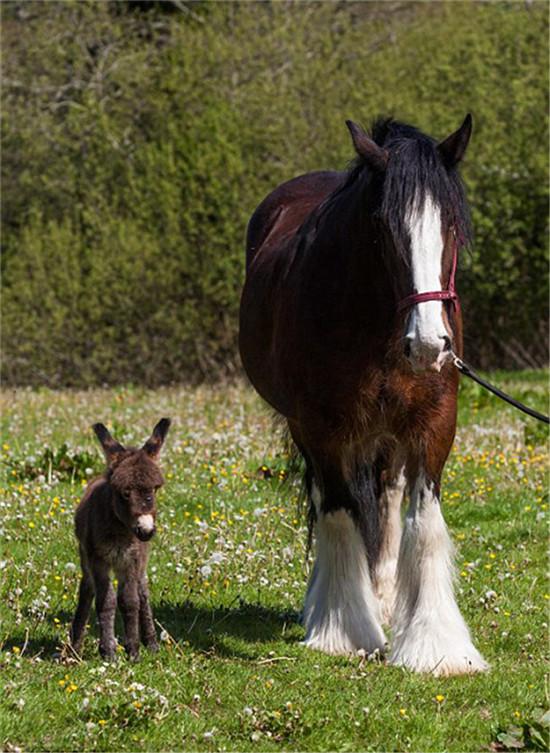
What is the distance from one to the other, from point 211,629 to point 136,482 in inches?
50.0

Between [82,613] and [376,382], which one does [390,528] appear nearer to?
[376,382]

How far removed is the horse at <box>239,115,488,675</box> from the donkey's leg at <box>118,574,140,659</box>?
1.07m

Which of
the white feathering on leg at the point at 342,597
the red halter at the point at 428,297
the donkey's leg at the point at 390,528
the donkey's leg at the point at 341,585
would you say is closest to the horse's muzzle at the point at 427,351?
the red halter at the point at 428,297

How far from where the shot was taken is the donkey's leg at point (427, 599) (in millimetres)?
6250

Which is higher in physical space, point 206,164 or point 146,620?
point 206,164

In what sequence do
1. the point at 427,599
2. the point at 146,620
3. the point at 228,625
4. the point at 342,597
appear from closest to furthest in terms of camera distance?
the point at 146,620 → the point at 427,599 → the point at 342,597 → the point at 228,625

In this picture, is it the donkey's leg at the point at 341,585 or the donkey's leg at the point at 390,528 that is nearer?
the donkey's leg at the point at 341,585

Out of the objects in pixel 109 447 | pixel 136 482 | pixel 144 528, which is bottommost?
pixel 144 528

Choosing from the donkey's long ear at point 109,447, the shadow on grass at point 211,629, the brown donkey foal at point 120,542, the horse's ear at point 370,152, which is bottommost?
the shadow on grass at point 211,629

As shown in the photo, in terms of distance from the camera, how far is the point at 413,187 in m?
5.80

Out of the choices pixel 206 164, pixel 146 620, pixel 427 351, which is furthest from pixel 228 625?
pixel 206 164

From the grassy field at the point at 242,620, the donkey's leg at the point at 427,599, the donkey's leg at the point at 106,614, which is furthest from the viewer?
the donkey's leg at the point at 427,599

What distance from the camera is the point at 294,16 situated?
28.0 m

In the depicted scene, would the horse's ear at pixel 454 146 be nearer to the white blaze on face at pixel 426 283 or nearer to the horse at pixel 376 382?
the horse at pixel 376 382
